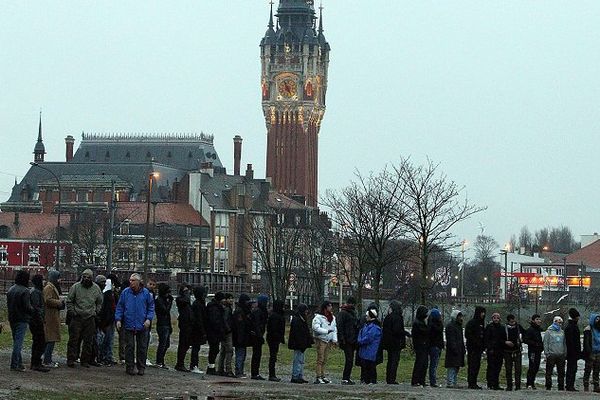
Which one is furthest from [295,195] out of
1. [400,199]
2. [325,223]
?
[400,199]

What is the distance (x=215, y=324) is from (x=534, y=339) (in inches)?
295

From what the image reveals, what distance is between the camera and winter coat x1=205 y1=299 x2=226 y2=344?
112 ft

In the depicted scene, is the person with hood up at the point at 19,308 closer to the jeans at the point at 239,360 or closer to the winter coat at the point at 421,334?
the jeans at the point at 239,360

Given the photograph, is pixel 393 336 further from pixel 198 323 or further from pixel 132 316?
pixel 132 316

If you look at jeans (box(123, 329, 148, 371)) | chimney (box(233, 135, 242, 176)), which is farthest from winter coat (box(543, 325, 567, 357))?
chimney (box(233, 135, 242, 176))

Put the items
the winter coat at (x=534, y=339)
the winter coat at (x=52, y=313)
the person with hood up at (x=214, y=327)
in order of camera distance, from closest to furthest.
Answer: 1. the winter coat at (x=52, y=313)
2. the person with hood up at (x=214, y=327)
3. the winter coat at (x=534, y=339)

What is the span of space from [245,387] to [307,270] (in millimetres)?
61721

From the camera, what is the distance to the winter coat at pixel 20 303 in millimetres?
30688

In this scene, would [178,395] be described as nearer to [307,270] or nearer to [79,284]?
[79,284]

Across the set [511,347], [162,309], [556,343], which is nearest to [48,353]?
[162,309]

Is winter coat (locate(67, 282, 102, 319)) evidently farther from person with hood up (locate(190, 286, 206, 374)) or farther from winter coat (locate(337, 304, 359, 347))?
winter coat (locate(337, 304, 359, 347))

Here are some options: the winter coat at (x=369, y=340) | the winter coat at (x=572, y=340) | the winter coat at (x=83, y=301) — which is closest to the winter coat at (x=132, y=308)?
the winter coat at (x=83, y=301)

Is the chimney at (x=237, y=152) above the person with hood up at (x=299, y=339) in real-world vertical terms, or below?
above

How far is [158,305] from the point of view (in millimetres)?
35031
